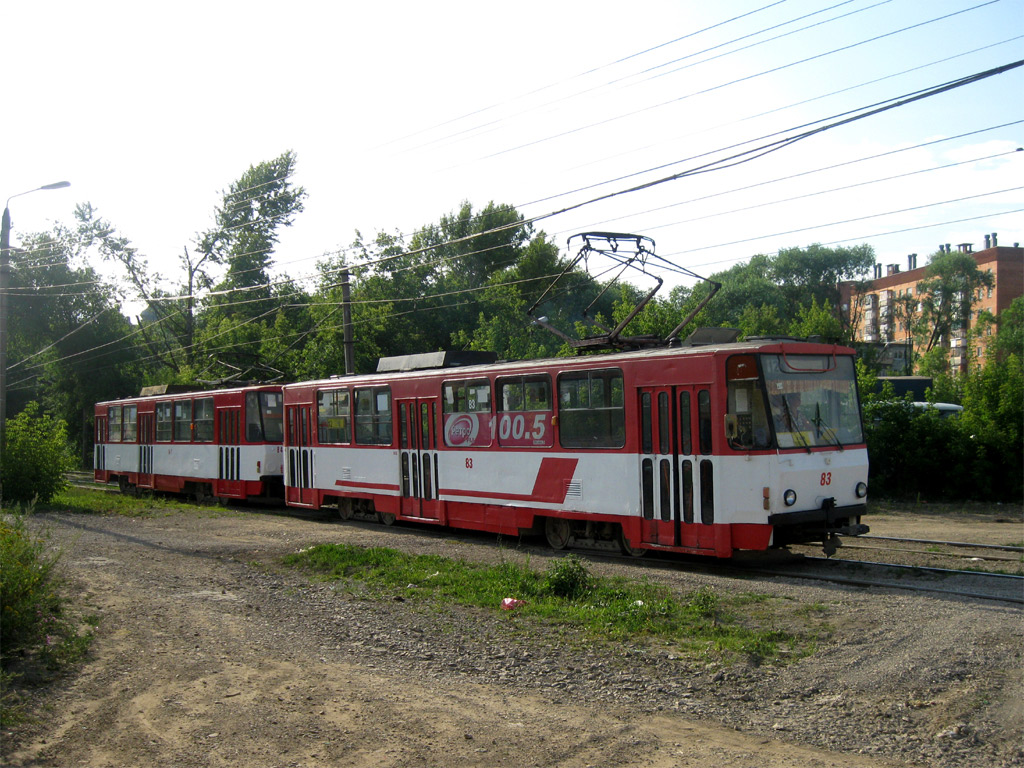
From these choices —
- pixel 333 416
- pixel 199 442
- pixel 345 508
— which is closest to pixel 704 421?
pixel 333 416

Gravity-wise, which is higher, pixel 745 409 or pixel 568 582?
pixel 745 409

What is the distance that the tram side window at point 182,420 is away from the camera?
2534cm

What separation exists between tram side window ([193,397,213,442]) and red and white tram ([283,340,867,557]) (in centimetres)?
906

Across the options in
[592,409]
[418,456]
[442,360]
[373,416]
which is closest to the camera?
[592,409]

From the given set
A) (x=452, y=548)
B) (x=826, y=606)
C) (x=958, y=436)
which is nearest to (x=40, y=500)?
(x=452, y=548)

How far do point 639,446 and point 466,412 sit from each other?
158 inches

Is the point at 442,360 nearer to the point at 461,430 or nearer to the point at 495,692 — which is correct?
the point at 461,430

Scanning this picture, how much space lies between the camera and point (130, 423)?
96.5 feet

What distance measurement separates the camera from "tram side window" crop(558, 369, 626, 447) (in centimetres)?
1218

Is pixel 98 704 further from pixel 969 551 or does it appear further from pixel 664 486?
pixel 969 551

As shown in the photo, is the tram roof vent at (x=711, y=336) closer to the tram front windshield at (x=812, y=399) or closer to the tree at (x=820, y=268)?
the tram front windshield at (x=812, y=399)

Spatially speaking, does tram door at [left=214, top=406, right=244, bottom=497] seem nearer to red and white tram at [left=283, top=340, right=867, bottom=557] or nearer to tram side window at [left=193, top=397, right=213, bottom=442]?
tram side window at [left=193, top=397, right=213, bottom=442]

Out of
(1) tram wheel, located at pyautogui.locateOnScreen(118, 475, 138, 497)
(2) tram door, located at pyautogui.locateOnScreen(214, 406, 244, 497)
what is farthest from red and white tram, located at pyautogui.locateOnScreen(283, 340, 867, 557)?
(1) tram wheel, located at pyautogui.locateOnScreen(118, 475, 138, 497)

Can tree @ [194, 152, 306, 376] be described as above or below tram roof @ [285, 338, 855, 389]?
above
